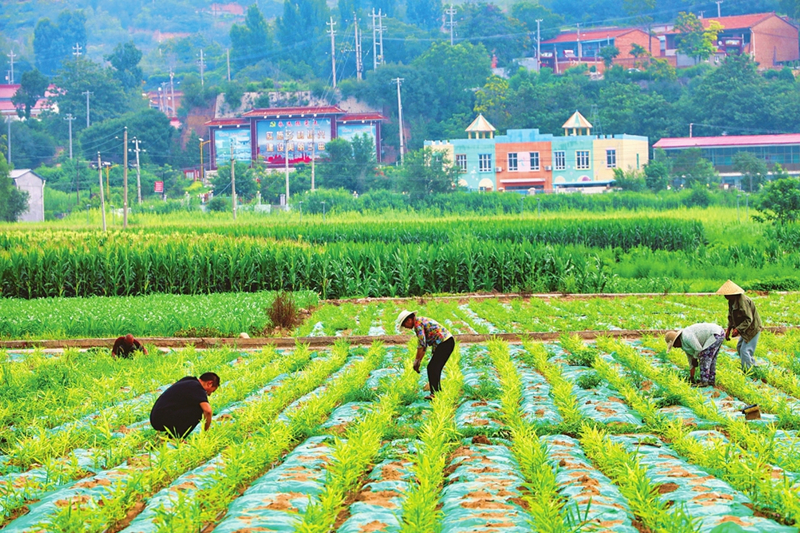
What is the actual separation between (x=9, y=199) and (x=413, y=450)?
7111 cm

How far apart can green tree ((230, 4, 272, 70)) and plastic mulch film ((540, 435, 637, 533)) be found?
5364 inches

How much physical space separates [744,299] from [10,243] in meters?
29.5

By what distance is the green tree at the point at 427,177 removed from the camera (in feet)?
259

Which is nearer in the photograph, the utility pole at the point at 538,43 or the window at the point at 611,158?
the window at the point at 611,158

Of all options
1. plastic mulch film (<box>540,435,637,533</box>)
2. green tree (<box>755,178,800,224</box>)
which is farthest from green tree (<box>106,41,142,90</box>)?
plastic mulch film (<box>540,435,637,533</box>)

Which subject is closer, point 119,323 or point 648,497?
point 648,497

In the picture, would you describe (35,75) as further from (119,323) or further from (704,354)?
(704,354)

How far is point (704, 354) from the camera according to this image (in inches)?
456

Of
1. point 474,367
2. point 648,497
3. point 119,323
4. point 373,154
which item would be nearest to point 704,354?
point 474,367

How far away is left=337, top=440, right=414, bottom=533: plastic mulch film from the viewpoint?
713 centimetres

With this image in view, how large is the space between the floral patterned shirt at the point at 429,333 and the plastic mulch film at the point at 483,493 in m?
2.02

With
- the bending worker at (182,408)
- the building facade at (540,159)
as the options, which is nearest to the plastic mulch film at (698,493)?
the bending worker at (182,408)

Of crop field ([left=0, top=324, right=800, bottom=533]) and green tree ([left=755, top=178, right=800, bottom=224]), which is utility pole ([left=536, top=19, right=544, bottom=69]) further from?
crop field ([left=0, top=324, right=800, bottom=533])

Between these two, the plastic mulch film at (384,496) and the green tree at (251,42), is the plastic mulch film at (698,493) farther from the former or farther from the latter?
the green tree at (251,42)
